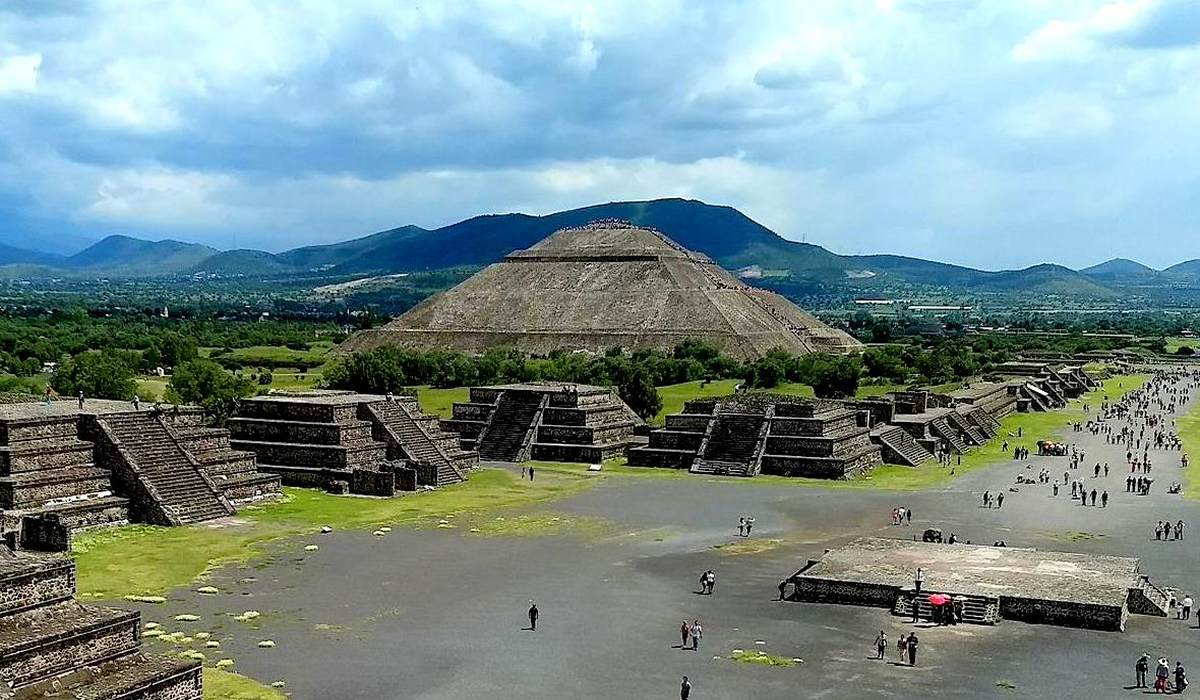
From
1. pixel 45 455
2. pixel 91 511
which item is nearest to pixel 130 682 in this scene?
pixel 91 511

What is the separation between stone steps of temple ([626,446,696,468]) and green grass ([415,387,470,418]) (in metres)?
20.1

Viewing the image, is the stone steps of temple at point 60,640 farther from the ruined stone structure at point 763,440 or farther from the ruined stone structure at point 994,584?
the ruined stone structure at point 763,440

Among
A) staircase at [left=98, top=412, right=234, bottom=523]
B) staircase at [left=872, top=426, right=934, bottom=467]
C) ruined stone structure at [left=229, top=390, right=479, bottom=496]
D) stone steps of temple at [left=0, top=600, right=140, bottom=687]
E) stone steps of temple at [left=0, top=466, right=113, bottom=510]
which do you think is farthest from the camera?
staircase at [left=872, top=426, right=934, bottom=467]

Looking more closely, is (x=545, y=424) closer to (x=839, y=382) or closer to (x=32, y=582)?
(x=839, y=382)

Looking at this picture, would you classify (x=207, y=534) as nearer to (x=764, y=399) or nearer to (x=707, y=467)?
(x=707, y=467)

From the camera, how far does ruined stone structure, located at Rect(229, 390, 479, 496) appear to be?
182ft

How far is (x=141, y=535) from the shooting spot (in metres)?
43.0

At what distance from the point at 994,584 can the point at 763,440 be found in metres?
29.2

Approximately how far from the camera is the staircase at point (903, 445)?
2699 inches

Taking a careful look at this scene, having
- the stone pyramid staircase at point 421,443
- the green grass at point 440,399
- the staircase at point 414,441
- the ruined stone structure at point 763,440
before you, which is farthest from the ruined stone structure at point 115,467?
the green grass at point 440,399

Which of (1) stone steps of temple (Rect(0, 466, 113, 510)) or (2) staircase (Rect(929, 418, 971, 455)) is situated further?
(2) staircase (Rect(929, 418, 971, 455))

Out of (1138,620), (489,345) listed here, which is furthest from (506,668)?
(489,345)

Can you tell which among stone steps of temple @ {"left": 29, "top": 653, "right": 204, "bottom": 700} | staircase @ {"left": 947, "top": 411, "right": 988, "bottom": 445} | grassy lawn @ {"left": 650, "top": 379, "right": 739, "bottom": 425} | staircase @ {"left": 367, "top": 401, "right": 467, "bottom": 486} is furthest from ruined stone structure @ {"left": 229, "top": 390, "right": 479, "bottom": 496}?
staircase @ {"left": 947, "top": 411, "right": 988, "bottom": 445}

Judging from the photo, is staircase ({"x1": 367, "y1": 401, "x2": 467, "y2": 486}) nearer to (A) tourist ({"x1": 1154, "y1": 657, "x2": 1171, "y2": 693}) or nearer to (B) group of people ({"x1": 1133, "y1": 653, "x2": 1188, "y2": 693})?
(B) group of people ({"x1": 1133, "y1": 653, "x2": 1188, "y2": 693})
